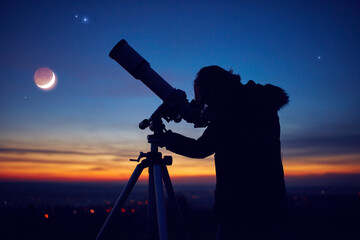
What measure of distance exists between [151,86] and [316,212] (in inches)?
329

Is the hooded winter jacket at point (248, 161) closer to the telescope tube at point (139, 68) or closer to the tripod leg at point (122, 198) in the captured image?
the tripod leg at point (122, 198)

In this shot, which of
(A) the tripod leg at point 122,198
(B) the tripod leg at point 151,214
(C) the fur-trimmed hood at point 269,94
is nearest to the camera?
(C) the fur-trimmed hood at point 269,94

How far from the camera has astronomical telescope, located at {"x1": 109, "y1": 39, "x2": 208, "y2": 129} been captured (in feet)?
9.91

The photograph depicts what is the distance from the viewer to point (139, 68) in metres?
3.15

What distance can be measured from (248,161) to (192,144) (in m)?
0.58


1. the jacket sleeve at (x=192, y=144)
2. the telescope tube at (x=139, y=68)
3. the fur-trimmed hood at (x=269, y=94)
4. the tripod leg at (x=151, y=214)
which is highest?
the telescope tube at (x=139, y=68)

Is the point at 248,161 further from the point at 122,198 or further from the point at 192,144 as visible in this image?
the point at 122,198

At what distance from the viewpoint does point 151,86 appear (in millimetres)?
3166

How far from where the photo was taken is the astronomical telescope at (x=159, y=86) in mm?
3019

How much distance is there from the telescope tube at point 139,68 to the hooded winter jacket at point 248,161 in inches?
41.3

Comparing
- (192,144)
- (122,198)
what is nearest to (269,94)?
(192,144)

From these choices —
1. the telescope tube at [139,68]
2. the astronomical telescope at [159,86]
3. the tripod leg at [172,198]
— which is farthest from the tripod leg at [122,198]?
the telescope tube at [139,68]

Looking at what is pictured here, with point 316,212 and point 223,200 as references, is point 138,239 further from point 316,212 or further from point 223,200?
point 316,212

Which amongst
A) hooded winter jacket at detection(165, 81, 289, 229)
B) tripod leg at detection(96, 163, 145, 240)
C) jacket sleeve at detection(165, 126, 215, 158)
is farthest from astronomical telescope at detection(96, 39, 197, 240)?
hooded winter jacket at detection(165, 81, 289, 229)
